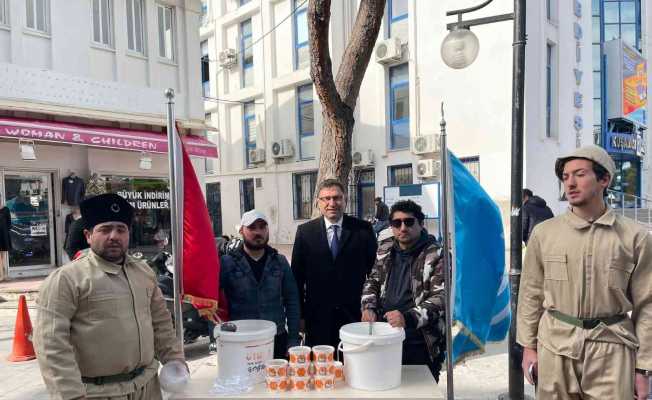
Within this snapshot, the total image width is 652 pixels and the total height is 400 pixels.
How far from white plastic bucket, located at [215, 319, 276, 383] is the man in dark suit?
80cm

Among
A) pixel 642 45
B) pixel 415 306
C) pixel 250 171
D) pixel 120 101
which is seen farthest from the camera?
pixel 642 45

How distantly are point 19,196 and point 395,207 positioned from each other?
9911 millimetres

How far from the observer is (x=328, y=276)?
3.37 metres

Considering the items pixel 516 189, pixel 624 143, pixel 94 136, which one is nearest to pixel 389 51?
pixel 94 136

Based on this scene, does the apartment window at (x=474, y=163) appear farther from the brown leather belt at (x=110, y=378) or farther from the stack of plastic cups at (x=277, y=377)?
the brown leather belt at (x=110, y=378)

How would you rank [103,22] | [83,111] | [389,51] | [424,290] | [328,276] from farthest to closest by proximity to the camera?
[389,51] < [103,22] < [83,111] < [328,276] < [424,290]

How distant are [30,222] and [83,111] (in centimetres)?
265

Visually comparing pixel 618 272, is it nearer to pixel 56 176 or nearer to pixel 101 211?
pixel 101 211

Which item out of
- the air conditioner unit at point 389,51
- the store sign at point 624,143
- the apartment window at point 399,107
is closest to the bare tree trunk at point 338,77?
the air conditioner unit at point 389,51

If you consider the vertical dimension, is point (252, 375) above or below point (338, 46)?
below

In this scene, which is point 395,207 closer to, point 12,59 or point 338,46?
point 12,59

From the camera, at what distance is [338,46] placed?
55.7 ft

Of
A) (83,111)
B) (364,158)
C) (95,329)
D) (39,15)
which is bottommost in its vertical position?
(95,329)

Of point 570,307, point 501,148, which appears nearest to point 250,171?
point 501,148
